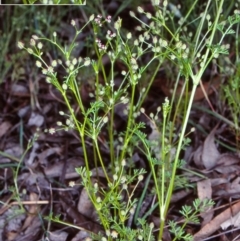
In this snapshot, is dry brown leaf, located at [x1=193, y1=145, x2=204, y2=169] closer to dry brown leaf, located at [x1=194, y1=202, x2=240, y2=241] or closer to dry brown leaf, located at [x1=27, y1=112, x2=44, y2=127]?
dry brown leaf, located at [x1=194, y1=202, x2=240, y2=241]

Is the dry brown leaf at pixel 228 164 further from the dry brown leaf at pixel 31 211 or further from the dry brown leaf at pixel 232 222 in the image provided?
the dry brown leaf at pixel 31 211

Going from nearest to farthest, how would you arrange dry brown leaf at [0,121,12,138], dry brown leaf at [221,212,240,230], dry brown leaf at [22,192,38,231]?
1. dry brown leaf at [221,212,240,230]
2. dry brown leaf at [22,192,38,231]
3. dry brown leaf at [0,121,12,138]

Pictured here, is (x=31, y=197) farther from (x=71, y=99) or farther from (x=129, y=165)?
(x=71, y=99)

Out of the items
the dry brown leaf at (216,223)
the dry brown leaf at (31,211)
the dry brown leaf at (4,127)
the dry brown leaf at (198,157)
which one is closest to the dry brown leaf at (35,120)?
the dry brown leaf at (4,127)

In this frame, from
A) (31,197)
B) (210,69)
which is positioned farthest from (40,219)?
(210,69)

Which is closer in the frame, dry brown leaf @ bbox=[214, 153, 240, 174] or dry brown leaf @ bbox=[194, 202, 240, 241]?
dry brown leaf @ bbox=[194, 202, 240, 241]

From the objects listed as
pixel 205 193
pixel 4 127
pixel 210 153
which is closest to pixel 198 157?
pixel 210 153

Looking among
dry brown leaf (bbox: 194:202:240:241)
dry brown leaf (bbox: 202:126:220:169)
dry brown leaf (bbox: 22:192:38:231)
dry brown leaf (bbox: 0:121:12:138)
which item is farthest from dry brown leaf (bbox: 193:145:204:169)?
dry brown leaf (bbox: 0:121:12:138)
